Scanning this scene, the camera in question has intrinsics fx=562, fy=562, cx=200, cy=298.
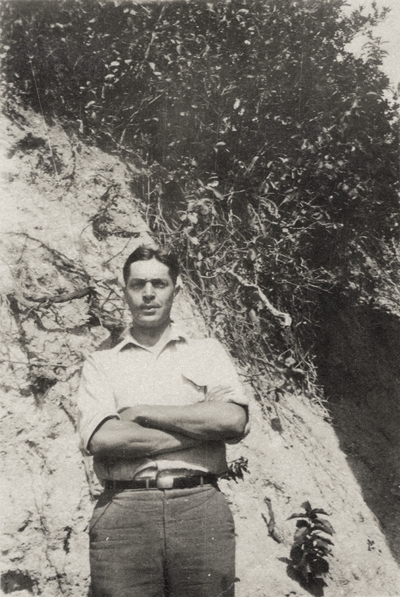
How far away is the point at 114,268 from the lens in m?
4.66

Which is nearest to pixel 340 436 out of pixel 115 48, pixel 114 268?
pixel 114 268

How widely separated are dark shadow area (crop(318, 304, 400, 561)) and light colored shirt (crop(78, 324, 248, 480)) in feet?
11.3

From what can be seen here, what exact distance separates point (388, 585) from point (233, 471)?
1.78 metres

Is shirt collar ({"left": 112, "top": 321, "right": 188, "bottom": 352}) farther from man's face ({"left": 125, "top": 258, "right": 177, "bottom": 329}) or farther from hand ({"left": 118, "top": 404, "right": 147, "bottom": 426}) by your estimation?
hand ({"left": 118, "top": 404, "right": 147, "bottom": 426})

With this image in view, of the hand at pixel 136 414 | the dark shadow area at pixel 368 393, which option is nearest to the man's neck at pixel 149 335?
the hand at pixel 136 414

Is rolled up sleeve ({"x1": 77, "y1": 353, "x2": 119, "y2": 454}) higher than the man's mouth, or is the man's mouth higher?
the man's mouth

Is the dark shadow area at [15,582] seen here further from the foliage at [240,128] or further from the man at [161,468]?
the foliage at [240,128]

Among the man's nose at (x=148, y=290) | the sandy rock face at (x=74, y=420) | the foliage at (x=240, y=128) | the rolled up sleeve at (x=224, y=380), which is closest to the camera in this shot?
the rolled up sleeve at (x=224, y=380)

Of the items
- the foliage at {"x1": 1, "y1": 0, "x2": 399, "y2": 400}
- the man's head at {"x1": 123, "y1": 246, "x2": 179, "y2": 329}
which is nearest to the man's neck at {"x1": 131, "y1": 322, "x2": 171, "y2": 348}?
the man's head at {"x1": 123, "y1": 246, "x2": 179, "y2": 329}

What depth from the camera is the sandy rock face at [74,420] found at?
3.47 metres

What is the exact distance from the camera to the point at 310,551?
161 inches

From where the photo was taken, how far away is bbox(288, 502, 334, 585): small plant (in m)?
4.07

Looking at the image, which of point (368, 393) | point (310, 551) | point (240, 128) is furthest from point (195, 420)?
point (368, 393)

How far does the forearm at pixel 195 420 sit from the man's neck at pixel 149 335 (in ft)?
1.44
